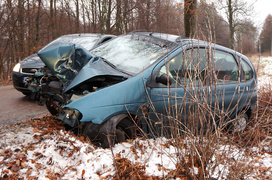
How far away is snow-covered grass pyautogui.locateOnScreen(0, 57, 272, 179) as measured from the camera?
7.57 ft

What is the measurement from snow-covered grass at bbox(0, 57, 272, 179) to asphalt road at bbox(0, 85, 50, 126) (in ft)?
5.02

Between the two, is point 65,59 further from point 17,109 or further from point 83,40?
point 83,40

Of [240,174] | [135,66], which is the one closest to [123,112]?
[135,66]

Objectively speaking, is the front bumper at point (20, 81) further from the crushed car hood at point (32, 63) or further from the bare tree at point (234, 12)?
the bare tree at point (234, 12)

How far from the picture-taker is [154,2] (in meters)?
21.4

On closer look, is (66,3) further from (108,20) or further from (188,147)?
(188,147)

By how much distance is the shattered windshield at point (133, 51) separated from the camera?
3244 mm

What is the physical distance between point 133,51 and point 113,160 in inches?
74.4

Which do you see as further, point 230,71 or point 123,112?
point 230,71

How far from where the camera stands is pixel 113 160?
2355 mm

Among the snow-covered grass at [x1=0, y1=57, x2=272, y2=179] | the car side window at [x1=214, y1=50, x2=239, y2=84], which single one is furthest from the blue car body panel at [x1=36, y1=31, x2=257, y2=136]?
the car side window at [x1=214, y1=50, x2=239, y2=84]

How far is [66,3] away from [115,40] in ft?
60.8

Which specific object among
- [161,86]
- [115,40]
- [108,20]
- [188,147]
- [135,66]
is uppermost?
[108,20]

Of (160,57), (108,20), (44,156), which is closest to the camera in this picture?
(44,156)
